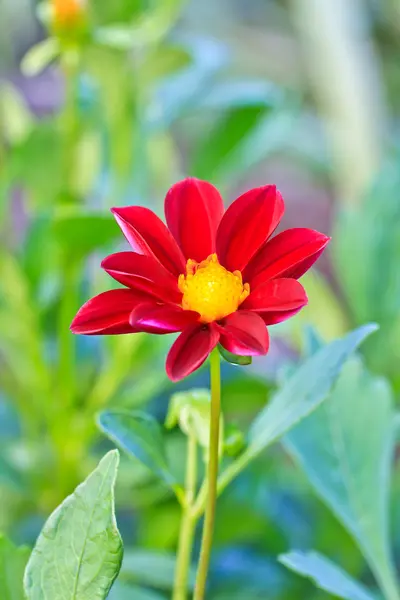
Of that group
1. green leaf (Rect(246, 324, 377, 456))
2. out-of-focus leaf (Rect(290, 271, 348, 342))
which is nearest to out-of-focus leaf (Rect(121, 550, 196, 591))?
green leaf (Rect(246, 324, 377, 456))

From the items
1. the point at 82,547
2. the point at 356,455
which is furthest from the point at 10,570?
the point at 356,455

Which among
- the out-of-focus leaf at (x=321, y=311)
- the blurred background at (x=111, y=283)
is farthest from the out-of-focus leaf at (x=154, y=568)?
the out-of-focus leaf at (x=321, y=311)

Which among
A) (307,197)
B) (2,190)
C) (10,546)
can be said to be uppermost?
(307,197)

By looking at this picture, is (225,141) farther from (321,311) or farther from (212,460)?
(212,460)

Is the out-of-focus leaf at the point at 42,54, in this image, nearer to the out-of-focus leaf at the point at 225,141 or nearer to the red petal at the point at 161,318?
the out-of-focus leaf at the point at 225,141

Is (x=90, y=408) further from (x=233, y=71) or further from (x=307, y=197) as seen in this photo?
(x=233, y=71)

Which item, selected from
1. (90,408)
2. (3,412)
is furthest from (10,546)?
(3,412)

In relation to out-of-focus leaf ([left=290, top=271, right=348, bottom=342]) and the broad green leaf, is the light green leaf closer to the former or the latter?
the broad green leaf
